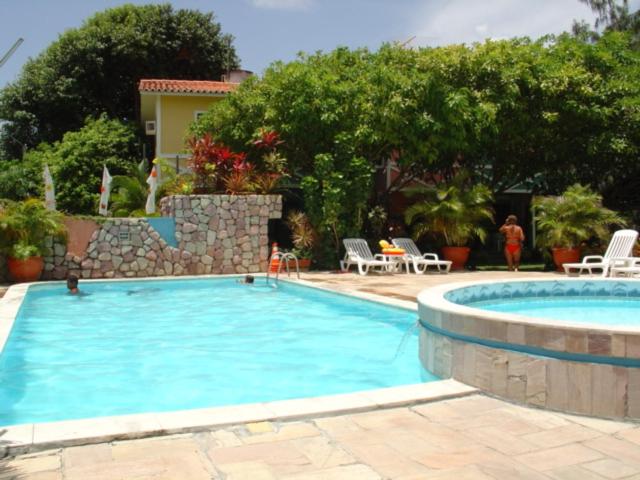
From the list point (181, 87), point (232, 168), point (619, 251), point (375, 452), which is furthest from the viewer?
point (181, 87)

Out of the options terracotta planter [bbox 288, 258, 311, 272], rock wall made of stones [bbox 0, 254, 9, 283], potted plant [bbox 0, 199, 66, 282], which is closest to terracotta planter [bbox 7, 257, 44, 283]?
potted plant [bbox 0, 199, 66, 282]

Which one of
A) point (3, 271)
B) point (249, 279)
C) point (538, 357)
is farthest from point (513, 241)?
point (538, 357)

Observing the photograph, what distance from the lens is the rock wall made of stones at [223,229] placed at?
55.1ft

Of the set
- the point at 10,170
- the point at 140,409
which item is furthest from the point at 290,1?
the point at 140,409

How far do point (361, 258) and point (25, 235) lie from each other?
325 inches

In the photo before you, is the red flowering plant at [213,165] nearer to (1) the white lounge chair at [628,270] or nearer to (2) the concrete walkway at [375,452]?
(1) the white lounge chair at [628,270]

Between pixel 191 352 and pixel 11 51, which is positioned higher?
pixel 11 51

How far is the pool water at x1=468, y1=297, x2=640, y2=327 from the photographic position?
28.1ft

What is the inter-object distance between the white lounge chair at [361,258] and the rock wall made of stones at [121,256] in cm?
427

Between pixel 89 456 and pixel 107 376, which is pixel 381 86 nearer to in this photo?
pixel 107 376

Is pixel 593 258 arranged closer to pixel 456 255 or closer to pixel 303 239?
pixel 456 255

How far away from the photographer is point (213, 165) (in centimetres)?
1741

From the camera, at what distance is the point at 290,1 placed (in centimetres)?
1873

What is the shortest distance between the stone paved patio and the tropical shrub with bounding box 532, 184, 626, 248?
1313 centimetres
